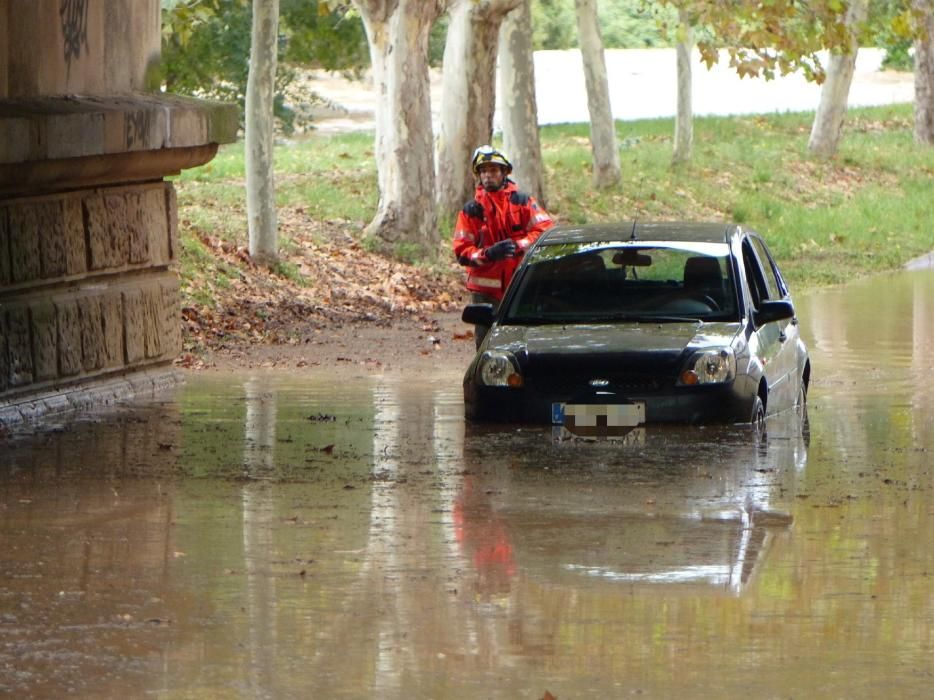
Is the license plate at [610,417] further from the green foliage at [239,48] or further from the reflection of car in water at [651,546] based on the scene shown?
the green foliage at [239,48]

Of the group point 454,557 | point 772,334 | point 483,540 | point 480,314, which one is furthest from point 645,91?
point 454,557

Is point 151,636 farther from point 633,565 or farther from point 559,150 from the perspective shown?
point 559,150

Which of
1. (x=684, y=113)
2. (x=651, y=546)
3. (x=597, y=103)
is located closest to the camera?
(x=651, y=546)

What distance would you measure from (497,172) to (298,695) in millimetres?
8475

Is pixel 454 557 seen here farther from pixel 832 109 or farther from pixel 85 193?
pixel 832 109

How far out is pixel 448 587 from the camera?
784cm

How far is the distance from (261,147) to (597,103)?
11990 millimetres

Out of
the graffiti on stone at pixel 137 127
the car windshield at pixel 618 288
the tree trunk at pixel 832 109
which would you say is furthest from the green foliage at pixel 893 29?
the graffiti on stone at pixel 137 127

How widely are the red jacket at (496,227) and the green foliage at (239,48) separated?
65.6ft

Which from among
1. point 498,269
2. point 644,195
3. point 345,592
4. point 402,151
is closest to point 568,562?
point 345,592

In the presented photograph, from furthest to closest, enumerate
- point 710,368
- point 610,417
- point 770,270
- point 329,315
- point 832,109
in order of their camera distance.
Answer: point 832,109
point 329,315
point 770,270
point 710,368
point 610,417

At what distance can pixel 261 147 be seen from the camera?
74.4 feet

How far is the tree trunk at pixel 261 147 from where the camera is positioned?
22391 millimetres

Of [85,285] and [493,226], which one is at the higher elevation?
[493,226]
